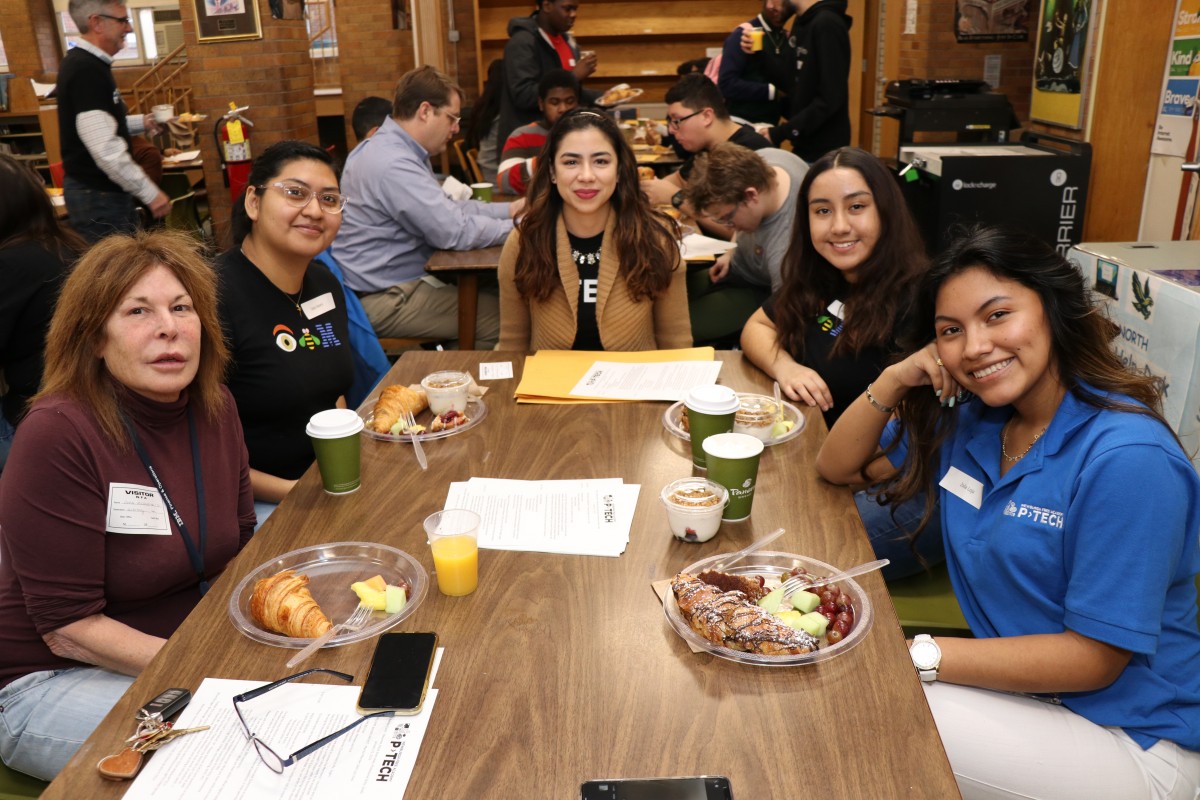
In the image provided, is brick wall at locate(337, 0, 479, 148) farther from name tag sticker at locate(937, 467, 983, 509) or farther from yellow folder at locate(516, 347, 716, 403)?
name tag sticker at locate(937, 467, 983, 509)

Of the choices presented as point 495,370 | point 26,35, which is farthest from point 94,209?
point 26,35

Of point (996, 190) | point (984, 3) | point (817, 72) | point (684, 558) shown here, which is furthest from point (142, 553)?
A: point (984, 3)

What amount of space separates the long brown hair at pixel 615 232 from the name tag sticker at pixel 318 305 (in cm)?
58

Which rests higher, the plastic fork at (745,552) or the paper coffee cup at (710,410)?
the paper coffee cup at (710,410)

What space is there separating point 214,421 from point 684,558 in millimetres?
943

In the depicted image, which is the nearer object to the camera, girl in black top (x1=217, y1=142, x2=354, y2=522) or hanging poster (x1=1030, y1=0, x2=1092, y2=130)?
girl in black top (x1=217, y1=142, x2=354, y2=522)

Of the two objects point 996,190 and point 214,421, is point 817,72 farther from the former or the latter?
point 214,421

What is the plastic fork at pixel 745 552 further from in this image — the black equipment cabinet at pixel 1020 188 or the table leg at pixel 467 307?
the black equipment cabinet at pixel 1020 188

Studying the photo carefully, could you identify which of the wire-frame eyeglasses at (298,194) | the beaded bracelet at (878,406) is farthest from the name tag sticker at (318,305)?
the beaded bracelet at (878,406)

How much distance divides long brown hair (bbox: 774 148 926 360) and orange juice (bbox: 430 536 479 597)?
1.25 m

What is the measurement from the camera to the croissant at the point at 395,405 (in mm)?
2043

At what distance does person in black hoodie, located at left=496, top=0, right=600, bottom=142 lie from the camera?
5828 millimetres

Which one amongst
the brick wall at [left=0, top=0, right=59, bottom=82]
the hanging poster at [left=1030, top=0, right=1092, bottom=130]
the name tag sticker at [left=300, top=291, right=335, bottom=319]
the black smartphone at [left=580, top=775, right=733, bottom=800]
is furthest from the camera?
the brick wall at [left=0, top=0, right=59, bottom=82]

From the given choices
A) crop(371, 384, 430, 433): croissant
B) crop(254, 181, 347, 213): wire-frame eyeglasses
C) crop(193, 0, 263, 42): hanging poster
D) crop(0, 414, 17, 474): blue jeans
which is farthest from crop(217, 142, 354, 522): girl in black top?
crop(193, 0, 263, 42): hanging poster
